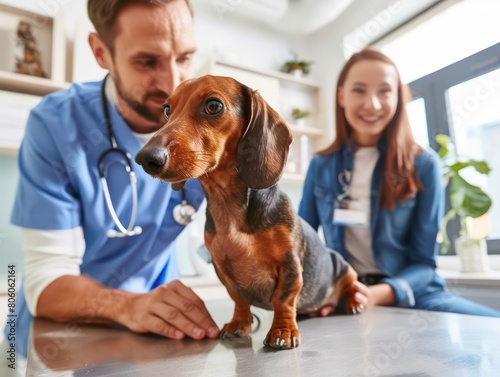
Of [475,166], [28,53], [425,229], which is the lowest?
[425,229]

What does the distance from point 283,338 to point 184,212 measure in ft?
1.17

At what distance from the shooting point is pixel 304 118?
1.42 m

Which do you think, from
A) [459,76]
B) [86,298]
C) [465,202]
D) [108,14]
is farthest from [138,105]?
[465,202]

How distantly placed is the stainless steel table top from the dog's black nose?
7.0 inches

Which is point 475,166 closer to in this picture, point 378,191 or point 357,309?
point 378,191

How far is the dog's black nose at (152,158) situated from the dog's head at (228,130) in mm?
27

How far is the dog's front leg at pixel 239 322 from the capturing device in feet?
1.41

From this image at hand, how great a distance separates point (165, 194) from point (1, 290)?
13.4 inches

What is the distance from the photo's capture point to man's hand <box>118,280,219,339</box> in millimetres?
439

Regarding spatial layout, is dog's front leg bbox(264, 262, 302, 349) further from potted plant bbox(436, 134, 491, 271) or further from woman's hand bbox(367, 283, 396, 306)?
potted plant bbox(436, 134, 491, 271)

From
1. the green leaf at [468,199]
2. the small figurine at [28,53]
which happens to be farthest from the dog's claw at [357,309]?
the small figurine at [28,53]

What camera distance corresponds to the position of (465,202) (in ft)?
3.98

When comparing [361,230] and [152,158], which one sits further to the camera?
[361,230]

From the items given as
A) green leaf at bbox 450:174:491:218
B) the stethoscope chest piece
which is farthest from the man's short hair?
green leaf at bbox 450:174:491:218
